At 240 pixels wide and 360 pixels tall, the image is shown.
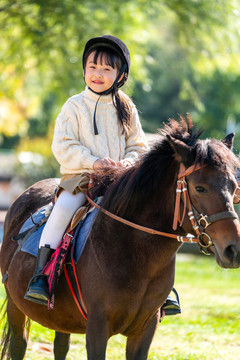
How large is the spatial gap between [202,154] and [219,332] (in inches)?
190

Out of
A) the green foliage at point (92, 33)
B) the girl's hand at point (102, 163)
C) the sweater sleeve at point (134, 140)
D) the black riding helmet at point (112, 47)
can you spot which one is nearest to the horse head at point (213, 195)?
the girl's hand at point (102, 163)

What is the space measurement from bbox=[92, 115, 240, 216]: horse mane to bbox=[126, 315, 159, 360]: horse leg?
0.89 m

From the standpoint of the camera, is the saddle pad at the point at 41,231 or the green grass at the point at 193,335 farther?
the green grass at the point at 193,335

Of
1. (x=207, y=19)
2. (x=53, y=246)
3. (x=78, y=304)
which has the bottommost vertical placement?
(x=78, y=304)

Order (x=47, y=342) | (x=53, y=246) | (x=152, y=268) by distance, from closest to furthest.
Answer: (x=152, y=268) → (x=53, y=246) → (x=47, y=342)

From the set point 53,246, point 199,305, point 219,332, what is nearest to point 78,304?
point 53,246

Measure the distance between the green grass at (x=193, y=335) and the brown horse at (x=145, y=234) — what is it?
21.9 inches

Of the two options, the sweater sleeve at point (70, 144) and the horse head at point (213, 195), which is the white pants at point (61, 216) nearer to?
the sweater sleeve at point (70, 144)

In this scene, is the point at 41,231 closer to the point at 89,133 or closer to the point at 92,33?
the point at 89,133

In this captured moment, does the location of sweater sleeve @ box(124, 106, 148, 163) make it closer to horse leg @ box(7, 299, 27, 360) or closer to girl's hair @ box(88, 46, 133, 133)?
girl's hair @ box(88, 46, 133, 133)

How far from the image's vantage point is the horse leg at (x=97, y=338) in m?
3.61

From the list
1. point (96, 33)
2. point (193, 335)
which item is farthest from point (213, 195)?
point (96, 33)

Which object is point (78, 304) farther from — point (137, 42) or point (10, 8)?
point (137, 42)

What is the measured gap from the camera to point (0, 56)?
1323 cm
